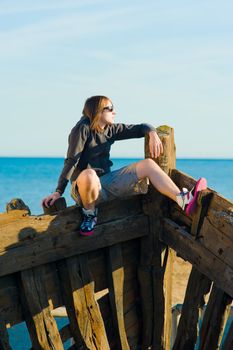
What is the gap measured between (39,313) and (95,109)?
1.89 metres

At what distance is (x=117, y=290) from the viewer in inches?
234

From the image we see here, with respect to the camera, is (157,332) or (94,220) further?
(157,332)

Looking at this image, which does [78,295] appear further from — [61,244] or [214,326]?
[214,326]

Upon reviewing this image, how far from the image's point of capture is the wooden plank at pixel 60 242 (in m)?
5.14

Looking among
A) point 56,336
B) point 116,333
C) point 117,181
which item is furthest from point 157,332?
point 117,181

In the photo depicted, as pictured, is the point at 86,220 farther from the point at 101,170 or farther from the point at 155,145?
the point at 155,145

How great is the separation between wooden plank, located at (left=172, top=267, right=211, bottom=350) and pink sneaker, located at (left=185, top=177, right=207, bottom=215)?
662 millimetres

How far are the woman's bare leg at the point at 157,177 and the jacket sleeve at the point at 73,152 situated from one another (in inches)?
21.6

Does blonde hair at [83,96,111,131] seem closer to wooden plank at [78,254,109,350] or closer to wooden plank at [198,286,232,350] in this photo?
wooden plank at [78,254,109,350]

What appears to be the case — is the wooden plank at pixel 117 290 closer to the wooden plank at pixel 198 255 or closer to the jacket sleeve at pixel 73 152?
the wooden plank at pixel 198 255

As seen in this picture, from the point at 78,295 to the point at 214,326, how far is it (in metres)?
1.26

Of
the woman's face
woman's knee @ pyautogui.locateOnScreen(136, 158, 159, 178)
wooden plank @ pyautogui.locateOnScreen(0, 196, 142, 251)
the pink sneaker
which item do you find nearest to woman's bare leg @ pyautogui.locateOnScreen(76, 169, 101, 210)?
wooden plank @ pyautogui.locateOnScreen(0, 196, 142, 251)

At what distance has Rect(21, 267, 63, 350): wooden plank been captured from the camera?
5.26 meters

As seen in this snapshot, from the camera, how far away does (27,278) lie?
525 cm
